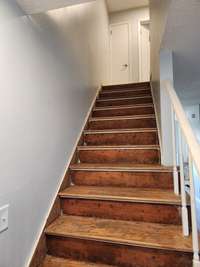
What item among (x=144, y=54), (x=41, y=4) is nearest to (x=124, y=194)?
(x=41, y=4)

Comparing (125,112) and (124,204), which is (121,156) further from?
(125,112)

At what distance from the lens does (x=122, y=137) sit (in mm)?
2484

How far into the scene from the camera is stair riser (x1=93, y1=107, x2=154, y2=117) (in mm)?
2950

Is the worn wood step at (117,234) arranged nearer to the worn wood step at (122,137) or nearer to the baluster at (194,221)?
the baluster at (194,221)

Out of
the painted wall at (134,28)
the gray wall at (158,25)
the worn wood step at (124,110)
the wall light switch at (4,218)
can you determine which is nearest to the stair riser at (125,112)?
the worn wood step at (124,110)

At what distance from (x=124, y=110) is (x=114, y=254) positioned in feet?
6.67

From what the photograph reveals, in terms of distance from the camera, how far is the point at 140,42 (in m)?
5.02

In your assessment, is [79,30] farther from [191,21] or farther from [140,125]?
[191,21]

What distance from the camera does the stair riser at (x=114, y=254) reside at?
1.25m

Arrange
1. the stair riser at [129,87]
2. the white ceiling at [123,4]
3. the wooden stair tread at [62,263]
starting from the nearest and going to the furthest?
the wooden stair tread at [62,263], the stair riser at [129,87], the white ceiling at [123,4]

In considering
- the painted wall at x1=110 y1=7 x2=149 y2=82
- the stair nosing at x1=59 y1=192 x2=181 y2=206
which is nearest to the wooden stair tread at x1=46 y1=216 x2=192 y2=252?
the stair nosing at x1=59 y1=192 x2=181 y2=206

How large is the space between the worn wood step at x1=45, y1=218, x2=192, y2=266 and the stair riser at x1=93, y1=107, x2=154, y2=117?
1712 millimetres

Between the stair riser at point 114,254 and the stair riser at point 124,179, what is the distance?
626mm

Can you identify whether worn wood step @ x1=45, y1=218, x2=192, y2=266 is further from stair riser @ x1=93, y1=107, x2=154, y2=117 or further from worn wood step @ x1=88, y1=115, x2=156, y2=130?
stair riser @ x1=93, y1=107, x2=154, y2=117
